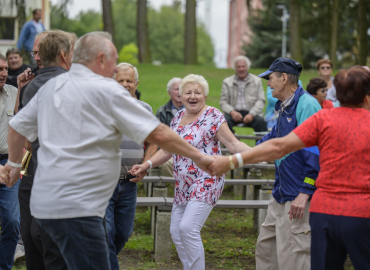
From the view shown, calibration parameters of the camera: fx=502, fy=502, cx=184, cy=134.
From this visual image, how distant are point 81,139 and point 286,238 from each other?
2.40 m

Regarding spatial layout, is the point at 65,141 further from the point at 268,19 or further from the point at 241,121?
the point at 268,19

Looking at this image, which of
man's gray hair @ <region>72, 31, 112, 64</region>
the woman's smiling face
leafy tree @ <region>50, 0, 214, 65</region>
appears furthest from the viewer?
leafy tree @ <region>50, 0, 214, 65</region>

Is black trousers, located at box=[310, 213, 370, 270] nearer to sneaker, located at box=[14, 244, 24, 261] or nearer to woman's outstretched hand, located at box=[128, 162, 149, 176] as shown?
woman's outstretched hand, located at box=[128, 162, 149, 176]

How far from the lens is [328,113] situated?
345 cm

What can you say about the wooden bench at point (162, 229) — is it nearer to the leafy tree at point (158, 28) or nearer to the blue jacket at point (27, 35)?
the blue jacket at point (27, 35)

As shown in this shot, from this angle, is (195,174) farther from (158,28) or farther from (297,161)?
(158,28)

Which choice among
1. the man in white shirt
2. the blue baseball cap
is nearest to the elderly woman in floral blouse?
the blue baseball cap

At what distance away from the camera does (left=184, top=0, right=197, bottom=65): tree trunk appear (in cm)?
2679

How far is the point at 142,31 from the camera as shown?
28.3 m

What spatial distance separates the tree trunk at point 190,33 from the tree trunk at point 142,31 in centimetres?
250

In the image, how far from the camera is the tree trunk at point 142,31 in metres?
27.6

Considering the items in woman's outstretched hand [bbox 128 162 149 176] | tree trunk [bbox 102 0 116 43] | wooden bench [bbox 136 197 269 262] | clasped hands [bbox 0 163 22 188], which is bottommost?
wooden bench [bbox 136 197 269 262]

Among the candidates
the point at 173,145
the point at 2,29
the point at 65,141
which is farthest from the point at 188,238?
the point at 2,29

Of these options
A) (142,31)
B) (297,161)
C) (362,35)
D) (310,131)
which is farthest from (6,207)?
(142,31)
